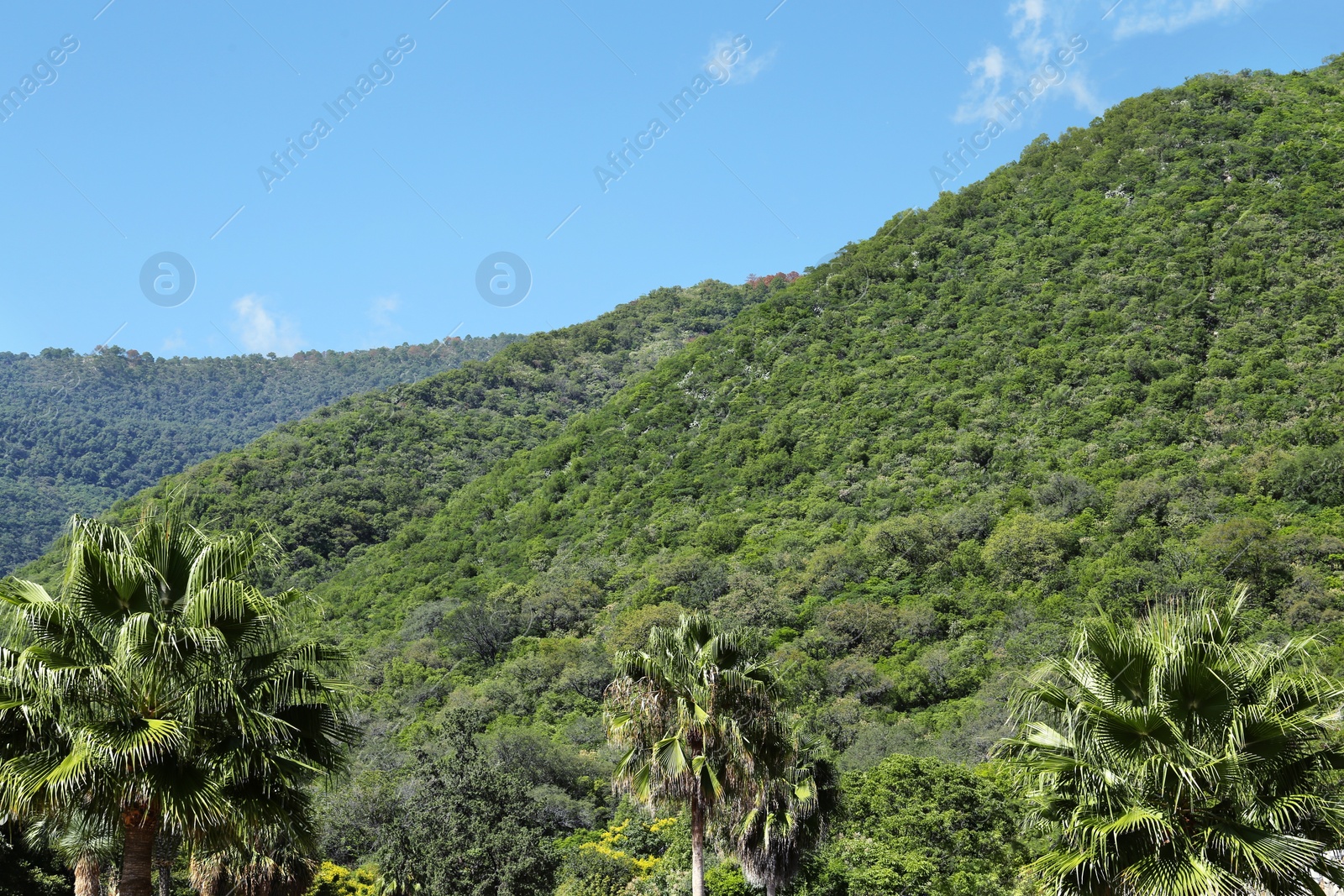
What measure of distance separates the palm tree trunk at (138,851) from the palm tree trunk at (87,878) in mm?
6438

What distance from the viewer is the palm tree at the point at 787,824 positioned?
64.8 ft

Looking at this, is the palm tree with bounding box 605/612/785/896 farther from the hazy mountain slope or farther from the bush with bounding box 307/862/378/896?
the hazy mountain slope

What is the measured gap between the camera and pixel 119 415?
157 m

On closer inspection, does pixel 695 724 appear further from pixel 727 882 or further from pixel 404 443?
pixel 404 443

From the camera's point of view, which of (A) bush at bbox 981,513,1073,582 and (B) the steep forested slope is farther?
(A) bush at bbox 981,513,1073,582

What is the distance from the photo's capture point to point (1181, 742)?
9.45m

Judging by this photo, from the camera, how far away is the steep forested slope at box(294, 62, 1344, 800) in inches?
1795

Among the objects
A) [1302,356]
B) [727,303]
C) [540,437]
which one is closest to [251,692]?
[1302,356]

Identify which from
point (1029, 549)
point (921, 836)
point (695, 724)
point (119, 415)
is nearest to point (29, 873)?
point (695, 724)

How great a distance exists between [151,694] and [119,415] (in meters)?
166

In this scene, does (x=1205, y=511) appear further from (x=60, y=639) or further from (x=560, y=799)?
(x=60, y=639)

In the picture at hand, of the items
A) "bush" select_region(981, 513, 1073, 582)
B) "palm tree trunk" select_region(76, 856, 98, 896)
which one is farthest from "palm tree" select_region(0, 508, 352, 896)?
"bush" select_region(981, 513, 1073, 582)

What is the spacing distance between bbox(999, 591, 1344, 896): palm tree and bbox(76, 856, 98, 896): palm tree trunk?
40.2 feet

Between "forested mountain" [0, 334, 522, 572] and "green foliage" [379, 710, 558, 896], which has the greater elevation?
"forested mountain" [0, 334, 522, 572]
